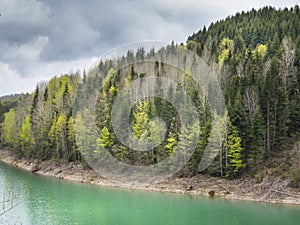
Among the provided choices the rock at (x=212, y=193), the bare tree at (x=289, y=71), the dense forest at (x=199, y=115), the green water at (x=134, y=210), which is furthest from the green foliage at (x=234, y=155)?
the bare tree at (x=289, y=71)

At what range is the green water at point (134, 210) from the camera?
21.3 meters

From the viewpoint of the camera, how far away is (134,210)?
79.1ft

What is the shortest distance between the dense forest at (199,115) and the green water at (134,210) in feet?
17.7

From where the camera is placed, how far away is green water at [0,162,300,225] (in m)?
21.3

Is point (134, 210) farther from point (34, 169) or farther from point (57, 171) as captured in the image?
point (34, 169)

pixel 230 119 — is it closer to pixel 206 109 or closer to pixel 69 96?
pixel 206 109

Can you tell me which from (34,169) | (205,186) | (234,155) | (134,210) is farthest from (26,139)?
(234,155)

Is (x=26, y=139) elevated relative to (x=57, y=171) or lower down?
elevated

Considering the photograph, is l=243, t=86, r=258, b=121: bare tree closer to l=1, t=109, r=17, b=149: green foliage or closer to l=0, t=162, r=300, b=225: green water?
l=0, t=162, r=300, b=225: green water

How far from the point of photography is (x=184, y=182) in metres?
32.5

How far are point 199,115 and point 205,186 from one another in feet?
25.5

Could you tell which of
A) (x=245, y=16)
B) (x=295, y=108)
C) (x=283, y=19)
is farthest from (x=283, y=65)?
(x=245, y=16)

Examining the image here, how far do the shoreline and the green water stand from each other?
134cm

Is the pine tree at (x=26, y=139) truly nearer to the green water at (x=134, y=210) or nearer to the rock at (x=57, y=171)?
the rock at (x=57, y=171)
